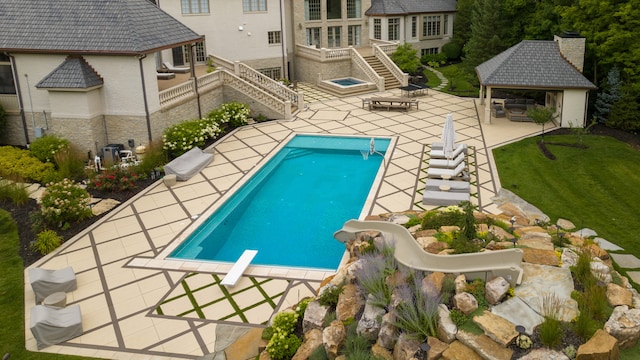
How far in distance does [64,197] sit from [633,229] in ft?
63.3

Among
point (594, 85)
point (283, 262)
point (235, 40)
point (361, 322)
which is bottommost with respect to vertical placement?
point (283, 262)

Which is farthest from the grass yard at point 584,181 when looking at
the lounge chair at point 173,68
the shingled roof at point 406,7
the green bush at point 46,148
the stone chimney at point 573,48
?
the shingled roof at point 406,7

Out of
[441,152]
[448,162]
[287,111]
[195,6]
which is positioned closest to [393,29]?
[195,6]

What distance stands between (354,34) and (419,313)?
128ft

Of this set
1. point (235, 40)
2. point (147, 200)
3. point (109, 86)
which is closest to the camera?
point (147, 200)

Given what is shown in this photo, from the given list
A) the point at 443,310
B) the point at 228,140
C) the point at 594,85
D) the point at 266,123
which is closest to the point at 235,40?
the point at 266,123

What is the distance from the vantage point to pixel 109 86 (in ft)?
80.5

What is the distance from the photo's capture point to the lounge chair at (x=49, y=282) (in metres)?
14.3

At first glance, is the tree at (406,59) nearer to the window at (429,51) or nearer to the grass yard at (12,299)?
the window at (429,51)

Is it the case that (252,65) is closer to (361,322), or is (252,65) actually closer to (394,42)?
(394,42)

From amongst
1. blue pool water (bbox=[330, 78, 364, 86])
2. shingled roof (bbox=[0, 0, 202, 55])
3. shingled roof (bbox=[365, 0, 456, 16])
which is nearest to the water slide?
shingled roof (bbox=[0, 0, 202, 55])

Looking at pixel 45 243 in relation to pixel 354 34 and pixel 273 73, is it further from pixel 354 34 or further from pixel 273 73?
pixel 354 34

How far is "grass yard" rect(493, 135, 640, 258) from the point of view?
18016 mm

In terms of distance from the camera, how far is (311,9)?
4350cm
